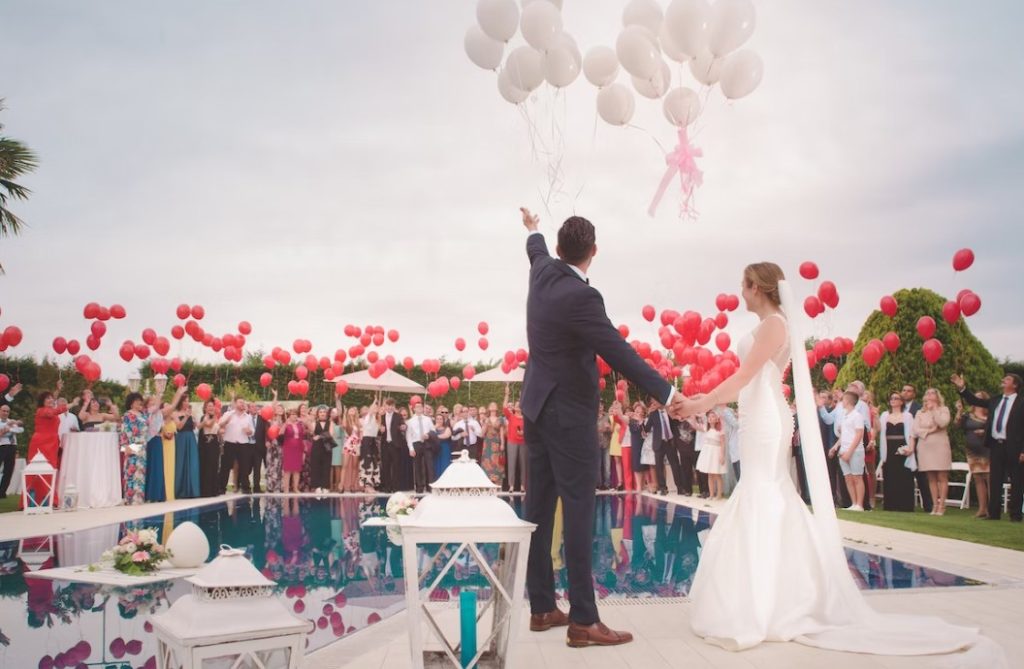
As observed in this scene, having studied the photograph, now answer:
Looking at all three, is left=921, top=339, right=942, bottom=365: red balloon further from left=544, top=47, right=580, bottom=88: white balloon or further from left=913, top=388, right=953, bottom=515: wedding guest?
left=544, top=47, right=580, bottom=88: white balloon

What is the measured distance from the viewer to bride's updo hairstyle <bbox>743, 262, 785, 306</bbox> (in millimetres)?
4320

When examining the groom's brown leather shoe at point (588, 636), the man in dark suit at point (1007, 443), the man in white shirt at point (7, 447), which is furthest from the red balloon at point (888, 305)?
the man in white shirt at point (7, 447)

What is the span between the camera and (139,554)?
5.88 meters

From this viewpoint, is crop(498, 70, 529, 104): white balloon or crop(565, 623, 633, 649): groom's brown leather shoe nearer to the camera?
crop(565, 623, 633, 649): groom's brown leather shoe

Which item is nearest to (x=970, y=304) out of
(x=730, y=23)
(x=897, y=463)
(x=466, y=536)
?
(x=897, y=463)

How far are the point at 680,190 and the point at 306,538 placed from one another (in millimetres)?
5435

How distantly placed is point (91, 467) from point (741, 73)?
11226 millimetres

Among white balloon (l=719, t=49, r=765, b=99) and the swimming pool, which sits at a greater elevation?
white balloon (l=719, t=49, r=765, b=99)

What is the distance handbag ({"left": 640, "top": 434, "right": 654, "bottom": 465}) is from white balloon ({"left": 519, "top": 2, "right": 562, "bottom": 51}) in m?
9.62

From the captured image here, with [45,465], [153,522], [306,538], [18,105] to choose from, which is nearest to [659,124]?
[306,538]

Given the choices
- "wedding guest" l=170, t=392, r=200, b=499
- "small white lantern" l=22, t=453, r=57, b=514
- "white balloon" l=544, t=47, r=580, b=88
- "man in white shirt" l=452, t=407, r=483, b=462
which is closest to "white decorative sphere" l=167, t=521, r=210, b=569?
"white balloon" l=544, t=47, r=580, b=88

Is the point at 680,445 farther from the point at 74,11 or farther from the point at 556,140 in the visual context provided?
the point at 74,11

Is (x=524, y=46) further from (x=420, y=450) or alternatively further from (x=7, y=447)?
(x=7, y=447)

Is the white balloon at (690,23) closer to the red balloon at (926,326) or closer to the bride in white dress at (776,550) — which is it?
the bride in white dress at (776,550)
